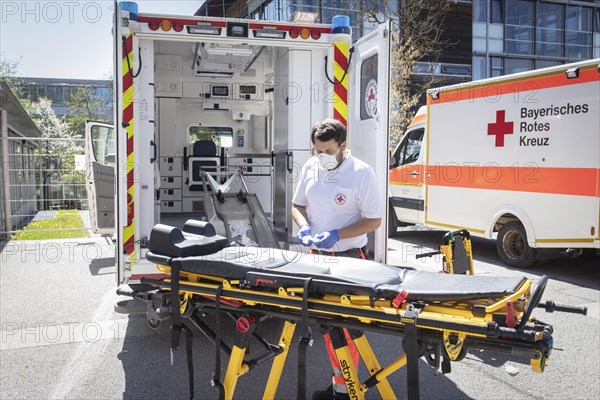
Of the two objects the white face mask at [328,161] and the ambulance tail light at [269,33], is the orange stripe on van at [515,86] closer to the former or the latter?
the ambulance tail light at [269,33]

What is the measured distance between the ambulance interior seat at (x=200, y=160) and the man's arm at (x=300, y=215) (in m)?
5.99

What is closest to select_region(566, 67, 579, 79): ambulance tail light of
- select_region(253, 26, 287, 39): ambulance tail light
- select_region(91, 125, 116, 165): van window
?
select_region(253, 26, 287, 39): ambulance tail light

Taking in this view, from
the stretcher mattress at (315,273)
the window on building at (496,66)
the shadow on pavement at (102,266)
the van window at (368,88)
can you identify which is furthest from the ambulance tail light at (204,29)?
the window on building at (496,66)

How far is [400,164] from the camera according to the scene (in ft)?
38.7

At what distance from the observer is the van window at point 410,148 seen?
11164 millimetres

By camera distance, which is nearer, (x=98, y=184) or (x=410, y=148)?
(x=98, y=184)

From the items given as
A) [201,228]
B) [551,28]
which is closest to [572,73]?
[201,228]

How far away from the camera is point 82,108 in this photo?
128 feet

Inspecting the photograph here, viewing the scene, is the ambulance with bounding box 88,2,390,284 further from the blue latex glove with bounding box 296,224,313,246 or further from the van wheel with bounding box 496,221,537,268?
the van wheel with bounding box 496,221,537,268

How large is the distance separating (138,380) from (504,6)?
29.8 metres

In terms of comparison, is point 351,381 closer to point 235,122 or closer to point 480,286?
point 480,286

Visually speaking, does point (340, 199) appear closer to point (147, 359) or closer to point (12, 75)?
point (147, 359)

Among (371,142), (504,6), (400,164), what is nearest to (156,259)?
(371,142)

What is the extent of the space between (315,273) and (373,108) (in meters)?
2.91
